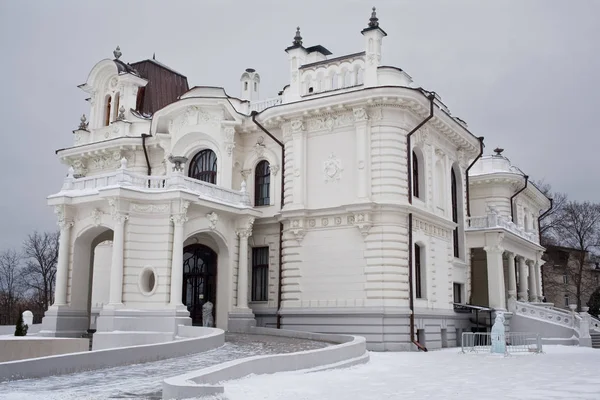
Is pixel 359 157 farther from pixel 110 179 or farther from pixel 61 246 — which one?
pixel 61 246

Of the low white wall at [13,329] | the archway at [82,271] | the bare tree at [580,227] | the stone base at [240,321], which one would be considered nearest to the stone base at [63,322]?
the archway at [82,271]

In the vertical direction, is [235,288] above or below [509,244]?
below

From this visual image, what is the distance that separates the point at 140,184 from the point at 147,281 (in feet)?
12.2

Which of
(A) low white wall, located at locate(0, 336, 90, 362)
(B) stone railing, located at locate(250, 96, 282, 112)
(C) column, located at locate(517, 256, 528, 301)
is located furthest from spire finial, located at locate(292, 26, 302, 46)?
(C) column, located at locate(517, 256, 528, 301)

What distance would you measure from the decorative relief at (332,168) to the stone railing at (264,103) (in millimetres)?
4245

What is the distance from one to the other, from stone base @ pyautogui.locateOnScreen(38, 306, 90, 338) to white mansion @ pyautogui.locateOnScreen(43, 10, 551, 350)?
0.18 ft

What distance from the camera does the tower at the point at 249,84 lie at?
32000 millimetres

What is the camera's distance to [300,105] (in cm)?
2677

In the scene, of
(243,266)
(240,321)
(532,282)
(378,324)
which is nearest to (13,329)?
(240,321)

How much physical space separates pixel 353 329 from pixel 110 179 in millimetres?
10951

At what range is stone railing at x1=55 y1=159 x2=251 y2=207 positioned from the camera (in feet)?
78.7

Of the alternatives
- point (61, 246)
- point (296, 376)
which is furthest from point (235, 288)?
point (296, 376)

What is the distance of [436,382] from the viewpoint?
13477 millimetres

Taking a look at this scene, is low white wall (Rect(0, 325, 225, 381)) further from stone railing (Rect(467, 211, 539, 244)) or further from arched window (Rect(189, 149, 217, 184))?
stone railing (Rect(467, 211, 539, 244))
